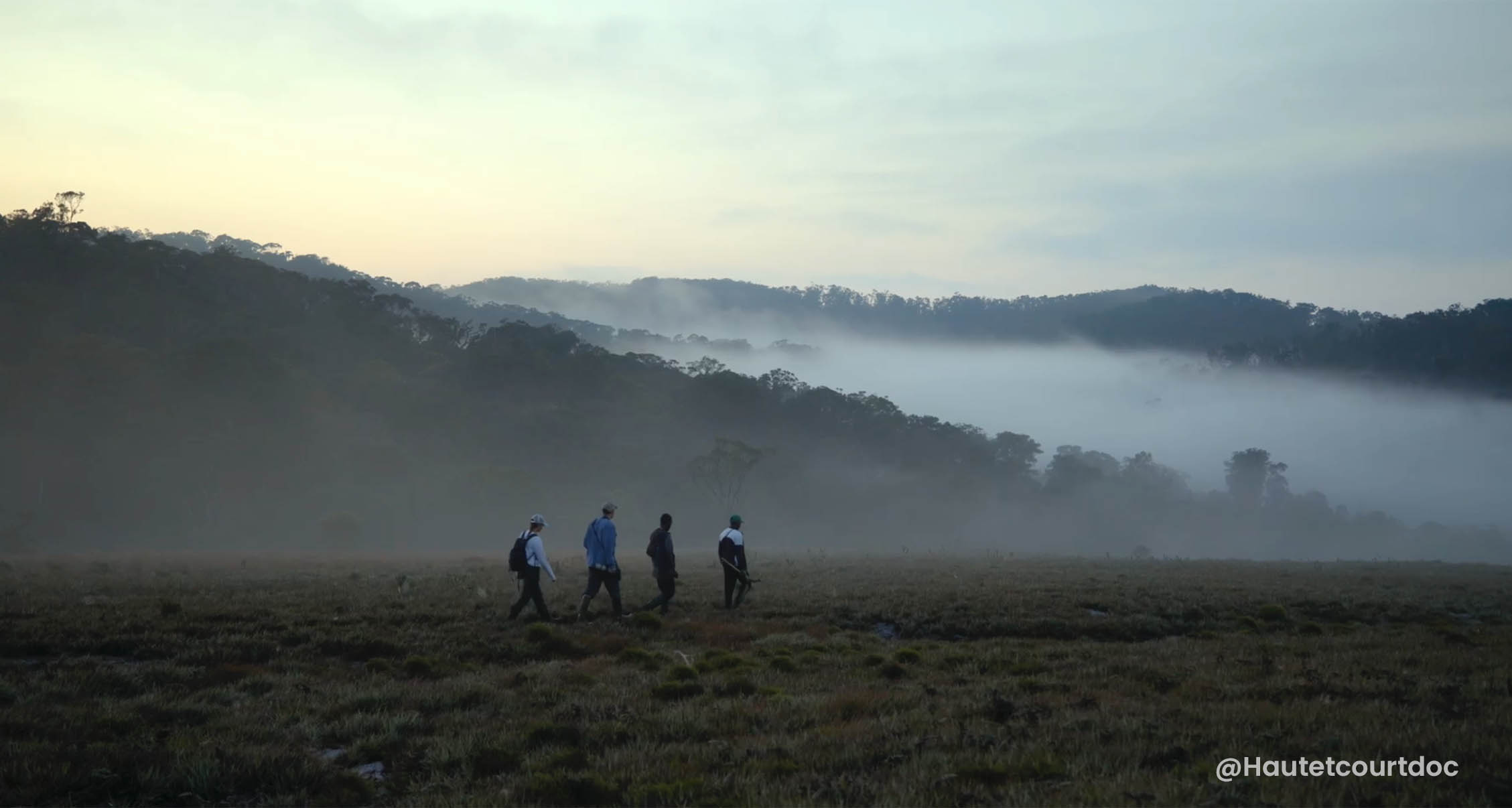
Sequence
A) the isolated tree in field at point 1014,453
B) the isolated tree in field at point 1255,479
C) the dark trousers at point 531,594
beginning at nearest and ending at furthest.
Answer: the dark trousers at point 531,594 < the isolated tree in field at point 1014,453 < the isolated tree in field at point 1255,479

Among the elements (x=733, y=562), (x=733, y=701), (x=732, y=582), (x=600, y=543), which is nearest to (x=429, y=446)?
(x=732, y=582)

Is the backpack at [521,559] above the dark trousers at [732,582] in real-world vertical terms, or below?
above

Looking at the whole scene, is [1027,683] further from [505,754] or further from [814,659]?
[505,754]

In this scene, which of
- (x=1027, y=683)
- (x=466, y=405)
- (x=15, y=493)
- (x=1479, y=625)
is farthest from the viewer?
(x=466, y=405)

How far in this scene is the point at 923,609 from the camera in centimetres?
1962

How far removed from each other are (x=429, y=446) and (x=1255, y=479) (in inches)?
5555

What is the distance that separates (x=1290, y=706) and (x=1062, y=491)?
475ft

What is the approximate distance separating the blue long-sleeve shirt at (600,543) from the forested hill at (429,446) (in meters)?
56.1

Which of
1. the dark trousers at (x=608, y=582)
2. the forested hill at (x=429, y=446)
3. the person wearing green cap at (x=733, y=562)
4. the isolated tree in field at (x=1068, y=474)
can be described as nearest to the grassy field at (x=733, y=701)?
the person wearing green cap at (x=733, y=562)

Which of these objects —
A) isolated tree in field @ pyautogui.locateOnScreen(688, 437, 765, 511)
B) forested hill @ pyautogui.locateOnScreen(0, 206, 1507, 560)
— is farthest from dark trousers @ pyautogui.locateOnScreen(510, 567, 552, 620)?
isolated tree in field @ pyautogui.locateOnScreen(688, 437, 765, 511)

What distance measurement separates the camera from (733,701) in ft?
33.8

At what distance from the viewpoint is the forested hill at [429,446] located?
74.9 metres

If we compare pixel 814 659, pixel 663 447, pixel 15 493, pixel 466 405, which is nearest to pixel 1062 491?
pixel 663 447

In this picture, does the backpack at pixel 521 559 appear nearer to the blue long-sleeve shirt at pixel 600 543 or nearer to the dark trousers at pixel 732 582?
the blue long-sleeve shirt at pixel 600 543
